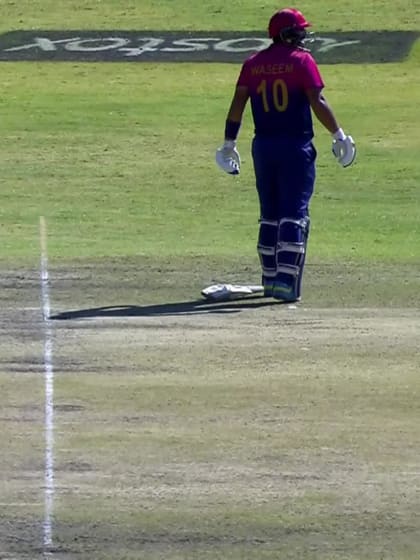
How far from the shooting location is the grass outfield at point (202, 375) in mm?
7199

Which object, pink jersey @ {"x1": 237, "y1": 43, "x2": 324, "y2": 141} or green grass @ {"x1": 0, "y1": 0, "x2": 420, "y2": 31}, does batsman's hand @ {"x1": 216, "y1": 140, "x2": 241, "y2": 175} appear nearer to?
pink jersey @ {"x1": 237, "y1": 43, "x2": 324, "y2": 141}

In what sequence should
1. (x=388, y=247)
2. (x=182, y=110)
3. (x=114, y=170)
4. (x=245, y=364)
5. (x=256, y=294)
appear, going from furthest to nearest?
(x=182, y=110), (x=114, y=170), (x=388, y=247), (x=256, y=294), (x=245, y=364)

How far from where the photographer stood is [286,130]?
12117 millimetres

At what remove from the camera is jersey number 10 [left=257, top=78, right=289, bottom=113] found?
11.9m

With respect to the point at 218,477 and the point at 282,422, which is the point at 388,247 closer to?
the point at 282,422

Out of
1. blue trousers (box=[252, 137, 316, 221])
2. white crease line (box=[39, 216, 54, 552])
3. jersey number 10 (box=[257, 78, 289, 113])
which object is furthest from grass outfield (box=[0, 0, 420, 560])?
jersey number 10 (box=[257, 78, 289, 113])

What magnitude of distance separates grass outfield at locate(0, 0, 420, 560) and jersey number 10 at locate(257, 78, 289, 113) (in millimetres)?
1422

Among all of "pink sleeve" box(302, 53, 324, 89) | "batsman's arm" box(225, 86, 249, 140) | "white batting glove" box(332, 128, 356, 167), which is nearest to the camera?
"pink sleeve" box(302, 53, 324, 89)

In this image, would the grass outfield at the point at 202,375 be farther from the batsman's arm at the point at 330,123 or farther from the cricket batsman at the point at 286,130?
the batsman's arm at the point at 330,123

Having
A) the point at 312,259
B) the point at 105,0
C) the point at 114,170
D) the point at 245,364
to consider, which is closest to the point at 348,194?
the point at 114,170

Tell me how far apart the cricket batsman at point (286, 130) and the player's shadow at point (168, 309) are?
235mm

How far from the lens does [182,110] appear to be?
26.9m

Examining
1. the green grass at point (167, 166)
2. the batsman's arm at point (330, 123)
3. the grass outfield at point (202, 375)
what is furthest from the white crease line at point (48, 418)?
the green grass at point (167, 166)

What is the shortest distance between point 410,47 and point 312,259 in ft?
61.0
